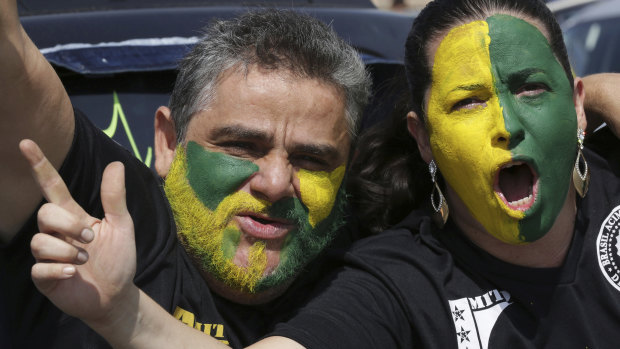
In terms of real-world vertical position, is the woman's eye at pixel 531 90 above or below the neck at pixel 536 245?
above

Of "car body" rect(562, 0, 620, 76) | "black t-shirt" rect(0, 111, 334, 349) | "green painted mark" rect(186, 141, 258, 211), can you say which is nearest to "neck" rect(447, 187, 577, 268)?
"black t-shirt" rect(0, 111, 334, 349)

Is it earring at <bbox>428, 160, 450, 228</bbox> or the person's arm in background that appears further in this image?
the person's arm in background

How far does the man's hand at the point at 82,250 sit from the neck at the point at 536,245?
1278 millimetres

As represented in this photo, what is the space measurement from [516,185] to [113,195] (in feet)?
4.51

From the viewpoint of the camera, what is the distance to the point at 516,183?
2727 millimetres

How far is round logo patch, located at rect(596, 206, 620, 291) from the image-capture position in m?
2.71

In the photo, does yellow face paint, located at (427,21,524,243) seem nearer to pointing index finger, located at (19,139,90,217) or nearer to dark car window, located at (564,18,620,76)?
pointing index finger, located at (19,139,90,217)

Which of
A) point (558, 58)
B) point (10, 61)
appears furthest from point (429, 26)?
point (10, 61)

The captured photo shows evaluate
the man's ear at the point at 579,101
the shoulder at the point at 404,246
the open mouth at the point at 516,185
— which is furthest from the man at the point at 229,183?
the man's ear at the point at 579,101

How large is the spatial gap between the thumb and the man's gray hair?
31.9 inches

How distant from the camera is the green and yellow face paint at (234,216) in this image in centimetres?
256

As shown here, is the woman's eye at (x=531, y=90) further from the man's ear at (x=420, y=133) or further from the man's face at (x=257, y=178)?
the man's face at (x=257, y=178)

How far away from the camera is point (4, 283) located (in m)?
2.33

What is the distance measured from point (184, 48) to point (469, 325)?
1.60 meters
